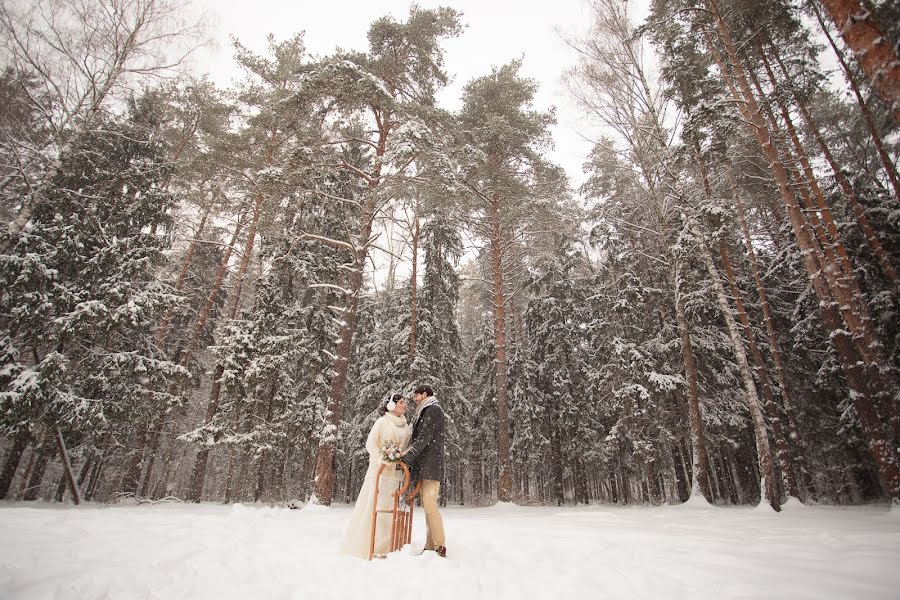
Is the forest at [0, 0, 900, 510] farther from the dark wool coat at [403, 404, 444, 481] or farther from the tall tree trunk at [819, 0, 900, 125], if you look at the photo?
the dark wool coat at [403, 404, 444, 481]

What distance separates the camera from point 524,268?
20359 mm

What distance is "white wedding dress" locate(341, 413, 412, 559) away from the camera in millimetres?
4484

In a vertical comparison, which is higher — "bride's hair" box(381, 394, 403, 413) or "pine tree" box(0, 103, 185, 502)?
"pine tree" box(0, 103, 185, 502)

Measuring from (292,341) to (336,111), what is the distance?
8.62 m

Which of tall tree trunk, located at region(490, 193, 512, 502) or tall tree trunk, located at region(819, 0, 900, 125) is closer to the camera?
tall tree trunk, located at region(819, 0, 900, 125)

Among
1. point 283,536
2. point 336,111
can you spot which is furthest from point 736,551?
point 336,111

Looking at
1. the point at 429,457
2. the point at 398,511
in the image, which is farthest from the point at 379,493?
the point at 429,457

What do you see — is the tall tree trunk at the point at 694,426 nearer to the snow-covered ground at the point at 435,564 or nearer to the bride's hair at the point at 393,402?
the snow-covered ground at the point at 435,564

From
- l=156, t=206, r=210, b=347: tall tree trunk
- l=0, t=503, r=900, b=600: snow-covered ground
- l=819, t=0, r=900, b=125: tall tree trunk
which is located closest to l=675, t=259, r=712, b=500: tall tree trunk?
l=0, t=503, r=900, b=600: snow-covered ground

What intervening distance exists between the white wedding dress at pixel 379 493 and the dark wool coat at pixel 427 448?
35cm

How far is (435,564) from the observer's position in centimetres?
391

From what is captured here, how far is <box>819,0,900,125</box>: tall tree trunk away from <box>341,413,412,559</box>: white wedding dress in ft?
19.3

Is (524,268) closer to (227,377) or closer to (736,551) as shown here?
(227,377)

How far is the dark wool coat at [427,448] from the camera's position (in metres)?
4.56
